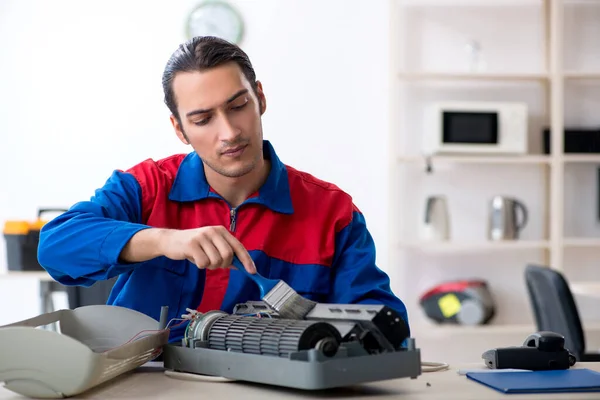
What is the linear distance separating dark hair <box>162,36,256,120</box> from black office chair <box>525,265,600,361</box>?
1.72m

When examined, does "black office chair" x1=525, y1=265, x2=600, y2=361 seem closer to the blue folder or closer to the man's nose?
the blue folder

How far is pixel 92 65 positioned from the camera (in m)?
4.58

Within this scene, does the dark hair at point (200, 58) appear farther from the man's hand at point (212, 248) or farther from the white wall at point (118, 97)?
the white wall at point (118, 97)

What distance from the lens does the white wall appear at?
4.55 meters

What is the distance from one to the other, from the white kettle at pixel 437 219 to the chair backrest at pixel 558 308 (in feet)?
3.88

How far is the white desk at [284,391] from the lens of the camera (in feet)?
3.83

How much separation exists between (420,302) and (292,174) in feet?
8.87

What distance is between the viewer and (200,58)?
5.50 feet

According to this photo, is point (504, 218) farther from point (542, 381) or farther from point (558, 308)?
point (542, 381)

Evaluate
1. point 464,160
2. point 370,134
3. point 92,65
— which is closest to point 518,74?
point 464,160

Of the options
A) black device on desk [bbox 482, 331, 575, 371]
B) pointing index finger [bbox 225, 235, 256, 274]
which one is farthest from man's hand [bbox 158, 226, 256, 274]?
black device on desk [bbox 482, 331, 575, 371]

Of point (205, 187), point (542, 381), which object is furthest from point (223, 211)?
point (542, 381)

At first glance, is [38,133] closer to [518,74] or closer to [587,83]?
[518,74]

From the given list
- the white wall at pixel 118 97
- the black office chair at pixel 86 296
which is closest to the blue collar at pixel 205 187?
the black office chair at pixel 86 296
